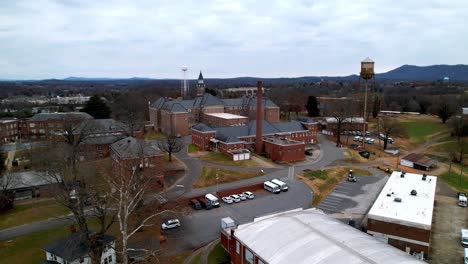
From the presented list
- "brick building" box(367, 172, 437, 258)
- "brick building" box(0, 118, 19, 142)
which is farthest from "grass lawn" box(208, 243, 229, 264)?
"brick building" box(0, 118, 19, 142)

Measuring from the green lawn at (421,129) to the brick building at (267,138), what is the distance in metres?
25.6

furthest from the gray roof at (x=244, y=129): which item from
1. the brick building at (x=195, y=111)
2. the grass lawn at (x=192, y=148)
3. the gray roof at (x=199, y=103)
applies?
the gray roof at (x=199, y=103)

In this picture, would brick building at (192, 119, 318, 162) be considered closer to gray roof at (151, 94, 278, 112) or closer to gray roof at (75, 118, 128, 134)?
gray roof at (151, 94, 278, 112)

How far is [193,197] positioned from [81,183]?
11.3 m

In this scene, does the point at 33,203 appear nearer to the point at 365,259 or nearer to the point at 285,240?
the point at 285,240

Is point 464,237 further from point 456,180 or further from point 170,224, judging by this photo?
point 170,224

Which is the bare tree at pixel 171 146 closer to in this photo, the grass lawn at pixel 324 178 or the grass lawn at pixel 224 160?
the grass lawn at pixel 224 160

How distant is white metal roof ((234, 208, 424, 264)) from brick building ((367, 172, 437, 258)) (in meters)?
5.48

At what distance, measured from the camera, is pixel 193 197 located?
113 ft

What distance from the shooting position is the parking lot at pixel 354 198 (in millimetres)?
32562

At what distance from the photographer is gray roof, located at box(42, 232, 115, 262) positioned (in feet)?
68.1

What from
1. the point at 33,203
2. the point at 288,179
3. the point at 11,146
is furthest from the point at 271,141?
the point at 11,146

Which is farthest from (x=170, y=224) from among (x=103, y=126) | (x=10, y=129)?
(x=10, y=129)

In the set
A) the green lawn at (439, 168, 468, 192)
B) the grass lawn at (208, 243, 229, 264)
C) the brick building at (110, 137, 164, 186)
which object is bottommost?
the grass lawn at (208, 243, 229, 264)
